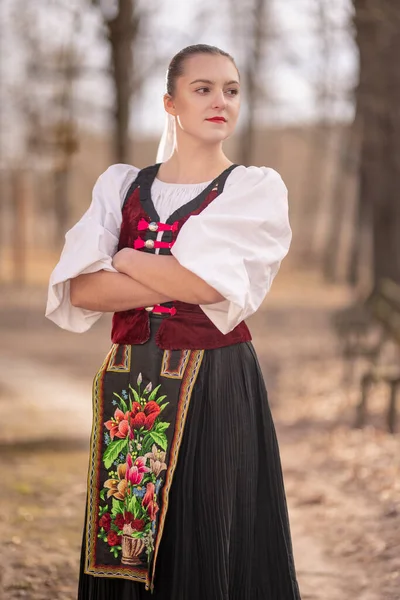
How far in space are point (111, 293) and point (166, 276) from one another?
0.18 meters

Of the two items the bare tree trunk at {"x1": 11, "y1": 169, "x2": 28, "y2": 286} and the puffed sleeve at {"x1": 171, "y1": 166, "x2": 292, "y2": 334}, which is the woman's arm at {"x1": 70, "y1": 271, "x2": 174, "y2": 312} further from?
the bare tree trunk at {"x1": 11, "y1": 169, "x2": 28, "y2": 286}

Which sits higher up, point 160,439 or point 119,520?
point 160,439

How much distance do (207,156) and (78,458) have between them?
13.2ft

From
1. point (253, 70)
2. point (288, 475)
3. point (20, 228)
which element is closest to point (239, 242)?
point (288, 475)

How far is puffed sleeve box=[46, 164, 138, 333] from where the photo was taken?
104 inches

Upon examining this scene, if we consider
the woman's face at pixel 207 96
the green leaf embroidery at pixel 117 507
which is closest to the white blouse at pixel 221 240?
the woman's face at pixel 207 96

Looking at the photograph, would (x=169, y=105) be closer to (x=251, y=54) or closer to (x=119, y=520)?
(x=119, y=520)

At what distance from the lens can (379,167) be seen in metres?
9.78

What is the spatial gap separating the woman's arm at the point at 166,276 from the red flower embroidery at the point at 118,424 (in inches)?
15.9

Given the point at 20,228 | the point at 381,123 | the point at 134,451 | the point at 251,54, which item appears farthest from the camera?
the point at 251,54

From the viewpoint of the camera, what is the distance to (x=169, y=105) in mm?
2783

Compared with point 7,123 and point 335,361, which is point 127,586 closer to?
point 335,361

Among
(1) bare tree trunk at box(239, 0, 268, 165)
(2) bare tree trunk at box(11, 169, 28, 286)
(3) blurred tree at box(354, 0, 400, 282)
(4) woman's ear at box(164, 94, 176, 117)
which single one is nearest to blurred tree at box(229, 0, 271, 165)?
(1) bare tree trunk at box(239, 0, 268, 165)

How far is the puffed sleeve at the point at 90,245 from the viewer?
264 cm
